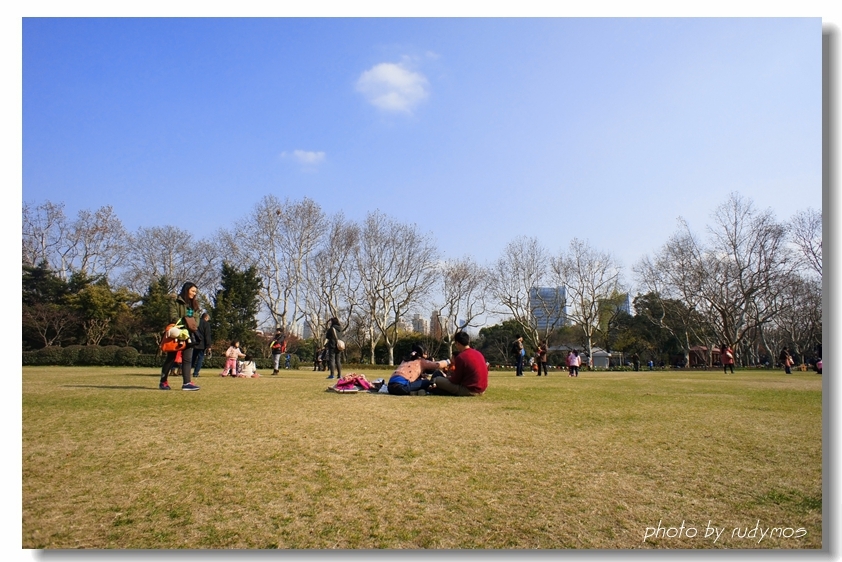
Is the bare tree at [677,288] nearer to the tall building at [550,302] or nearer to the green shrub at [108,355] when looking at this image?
the tall building at [550,302]

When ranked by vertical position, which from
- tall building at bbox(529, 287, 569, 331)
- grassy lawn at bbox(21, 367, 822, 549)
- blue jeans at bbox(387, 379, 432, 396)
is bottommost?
grassy lawn at bbox(21, 367, 822, 549)

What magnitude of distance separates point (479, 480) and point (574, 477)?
67 cm

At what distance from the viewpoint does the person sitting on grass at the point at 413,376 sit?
28.7 feet

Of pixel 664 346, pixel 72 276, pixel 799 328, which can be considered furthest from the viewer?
pixel 664 346

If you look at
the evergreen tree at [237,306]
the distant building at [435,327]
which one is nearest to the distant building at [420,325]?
the distant building at [435,327]

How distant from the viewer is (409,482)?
11.1ft

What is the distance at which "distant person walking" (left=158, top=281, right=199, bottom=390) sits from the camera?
27.9 ft

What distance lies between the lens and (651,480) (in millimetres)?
3498

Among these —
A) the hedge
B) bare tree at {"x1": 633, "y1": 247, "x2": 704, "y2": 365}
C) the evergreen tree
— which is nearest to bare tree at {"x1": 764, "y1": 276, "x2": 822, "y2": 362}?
bare tree at {"x1": 633, "y1": 247, "x2": 704, "y2": 365}

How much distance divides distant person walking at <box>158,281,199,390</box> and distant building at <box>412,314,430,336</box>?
36.8 m

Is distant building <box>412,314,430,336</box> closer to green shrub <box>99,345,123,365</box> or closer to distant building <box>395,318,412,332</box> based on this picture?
distant building <box>395,318,412,332</box>

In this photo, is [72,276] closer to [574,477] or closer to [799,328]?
[574,477]
